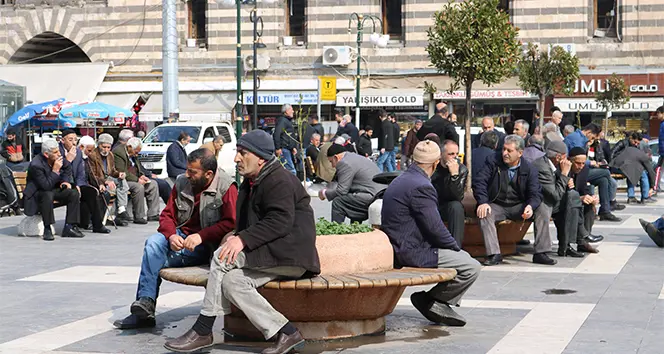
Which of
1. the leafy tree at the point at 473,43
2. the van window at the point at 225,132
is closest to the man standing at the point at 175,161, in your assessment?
the leafy tree at the point at 473,43

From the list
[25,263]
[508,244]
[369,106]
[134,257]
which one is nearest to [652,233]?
[508,244]

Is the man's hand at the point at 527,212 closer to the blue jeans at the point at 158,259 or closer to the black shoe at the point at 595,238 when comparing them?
the black shoe at the point at 595,238

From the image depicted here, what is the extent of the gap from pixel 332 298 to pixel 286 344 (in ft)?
1.88

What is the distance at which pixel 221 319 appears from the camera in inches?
353

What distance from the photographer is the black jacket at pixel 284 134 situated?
25719 millimetres

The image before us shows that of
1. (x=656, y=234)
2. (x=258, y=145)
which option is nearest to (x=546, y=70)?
(x=656, y=234)

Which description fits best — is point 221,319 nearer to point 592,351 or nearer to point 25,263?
point 592,351

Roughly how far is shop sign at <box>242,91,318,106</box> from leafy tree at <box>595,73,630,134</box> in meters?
9.38

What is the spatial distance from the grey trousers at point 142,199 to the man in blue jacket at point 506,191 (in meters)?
7.07

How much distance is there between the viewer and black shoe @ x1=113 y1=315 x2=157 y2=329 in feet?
28.0

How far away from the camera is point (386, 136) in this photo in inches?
1154

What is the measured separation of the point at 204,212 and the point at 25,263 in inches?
201

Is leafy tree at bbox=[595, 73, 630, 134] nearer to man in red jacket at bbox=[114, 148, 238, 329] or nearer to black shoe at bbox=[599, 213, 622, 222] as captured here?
black shoe at bbox=[599, 213, 622, 222]

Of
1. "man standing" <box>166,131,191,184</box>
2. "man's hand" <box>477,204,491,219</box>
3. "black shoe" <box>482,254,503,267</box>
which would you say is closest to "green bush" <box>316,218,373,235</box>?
"man's hand" <box>477,204,491,219</box>
